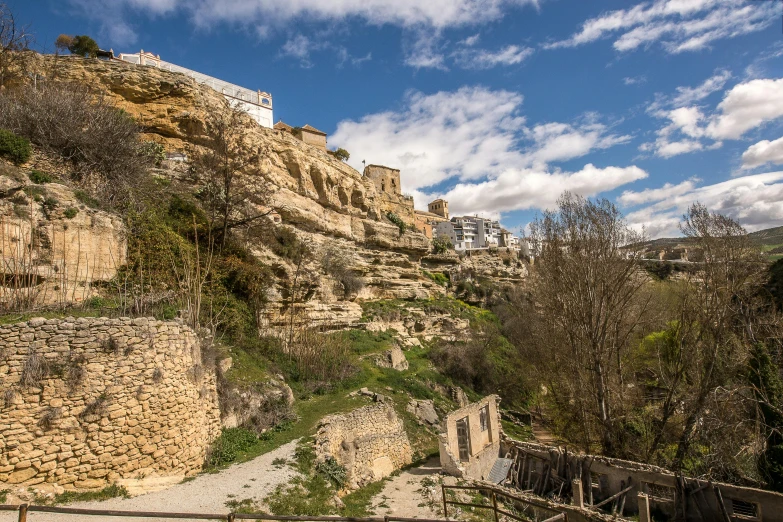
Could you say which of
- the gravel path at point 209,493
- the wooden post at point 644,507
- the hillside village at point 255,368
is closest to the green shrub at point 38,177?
the hillside village at point 255,368

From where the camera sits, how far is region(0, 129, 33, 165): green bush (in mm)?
10648

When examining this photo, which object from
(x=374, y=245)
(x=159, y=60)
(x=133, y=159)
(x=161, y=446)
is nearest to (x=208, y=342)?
(x=161, y=446)

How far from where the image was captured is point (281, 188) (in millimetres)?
24062

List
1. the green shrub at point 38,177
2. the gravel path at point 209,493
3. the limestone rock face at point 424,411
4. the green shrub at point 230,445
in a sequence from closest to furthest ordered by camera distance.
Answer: the gravel path at point 209,493 < the green shrub at point 230,445 < the green shrub at point 38,177 < the limestone rock face at point 424,411

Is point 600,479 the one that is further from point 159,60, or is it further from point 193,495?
point 159,60

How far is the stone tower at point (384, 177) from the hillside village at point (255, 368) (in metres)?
25.4

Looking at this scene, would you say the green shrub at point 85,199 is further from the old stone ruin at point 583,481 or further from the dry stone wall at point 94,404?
the old stone ruin at point 583,481

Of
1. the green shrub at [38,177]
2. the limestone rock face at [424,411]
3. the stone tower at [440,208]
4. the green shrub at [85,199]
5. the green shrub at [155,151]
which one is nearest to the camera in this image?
the green shrub at [38,177]

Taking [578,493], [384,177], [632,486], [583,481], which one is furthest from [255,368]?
[384,177]

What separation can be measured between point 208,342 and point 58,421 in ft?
11.6

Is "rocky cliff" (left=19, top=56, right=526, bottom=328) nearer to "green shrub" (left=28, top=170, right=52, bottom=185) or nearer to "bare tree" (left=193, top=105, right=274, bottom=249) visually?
"bare tree" (left=193, top=105, right=274, bottom=249)

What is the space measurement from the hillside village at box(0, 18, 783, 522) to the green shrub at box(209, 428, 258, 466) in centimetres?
6

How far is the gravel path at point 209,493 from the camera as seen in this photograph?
5.91 metres

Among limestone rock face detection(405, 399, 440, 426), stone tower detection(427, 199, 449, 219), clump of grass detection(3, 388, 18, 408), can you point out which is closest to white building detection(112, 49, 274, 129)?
limestone rock face detection(405, 399, 440, 426)
